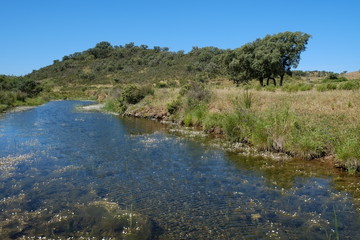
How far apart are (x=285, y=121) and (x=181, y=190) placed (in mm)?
8552

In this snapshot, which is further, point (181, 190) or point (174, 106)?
point (174, 106)

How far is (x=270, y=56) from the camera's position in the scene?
50.0 m

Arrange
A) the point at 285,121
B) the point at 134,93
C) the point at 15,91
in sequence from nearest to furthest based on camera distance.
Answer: the point at 285,121
the point at 134,93
the point at 15,91

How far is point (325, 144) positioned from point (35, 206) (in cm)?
1285

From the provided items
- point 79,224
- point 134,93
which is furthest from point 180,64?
point 79,224

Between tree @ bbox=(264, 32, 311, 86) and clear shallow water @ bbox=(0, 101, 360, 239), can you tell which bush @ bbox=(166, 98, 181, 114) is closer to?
clear shallow water @ bbox=(0, 101, 360, 239)

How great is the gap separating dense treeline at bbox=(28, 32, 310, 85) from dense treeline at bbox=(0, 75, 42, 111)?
1243 inches

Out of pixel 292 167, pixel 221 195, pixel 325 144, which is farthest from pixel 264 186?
pixel 325 144

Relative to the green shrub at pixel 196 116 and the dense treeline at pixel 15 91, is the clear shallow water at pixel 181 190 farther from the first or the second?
the dense treeline at pixel 15 91

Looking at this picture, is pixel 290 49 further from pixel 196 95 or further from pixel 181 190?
pixel 181 190

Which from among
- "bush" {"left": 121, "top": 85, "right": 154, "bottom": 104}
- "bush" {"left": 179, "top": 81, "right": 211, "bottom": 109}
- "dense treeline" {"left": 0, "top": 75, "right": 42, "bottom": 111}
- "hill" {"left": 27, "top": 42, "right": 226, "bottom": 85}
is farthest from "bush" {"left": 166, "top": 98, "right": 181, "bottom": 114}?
"hill" {"left": 27, "top": 42, "right": 226, "bottom": 85}

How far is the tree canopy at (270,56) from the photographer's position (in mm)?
51031

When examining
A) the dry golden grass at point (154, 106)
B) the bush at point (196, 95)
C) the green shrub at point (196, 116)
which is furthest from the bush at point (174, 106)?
the green shrub at point (196, 116)

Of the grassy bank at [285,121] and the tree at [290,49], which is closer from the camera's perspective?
the grassy bank at [285,121]
